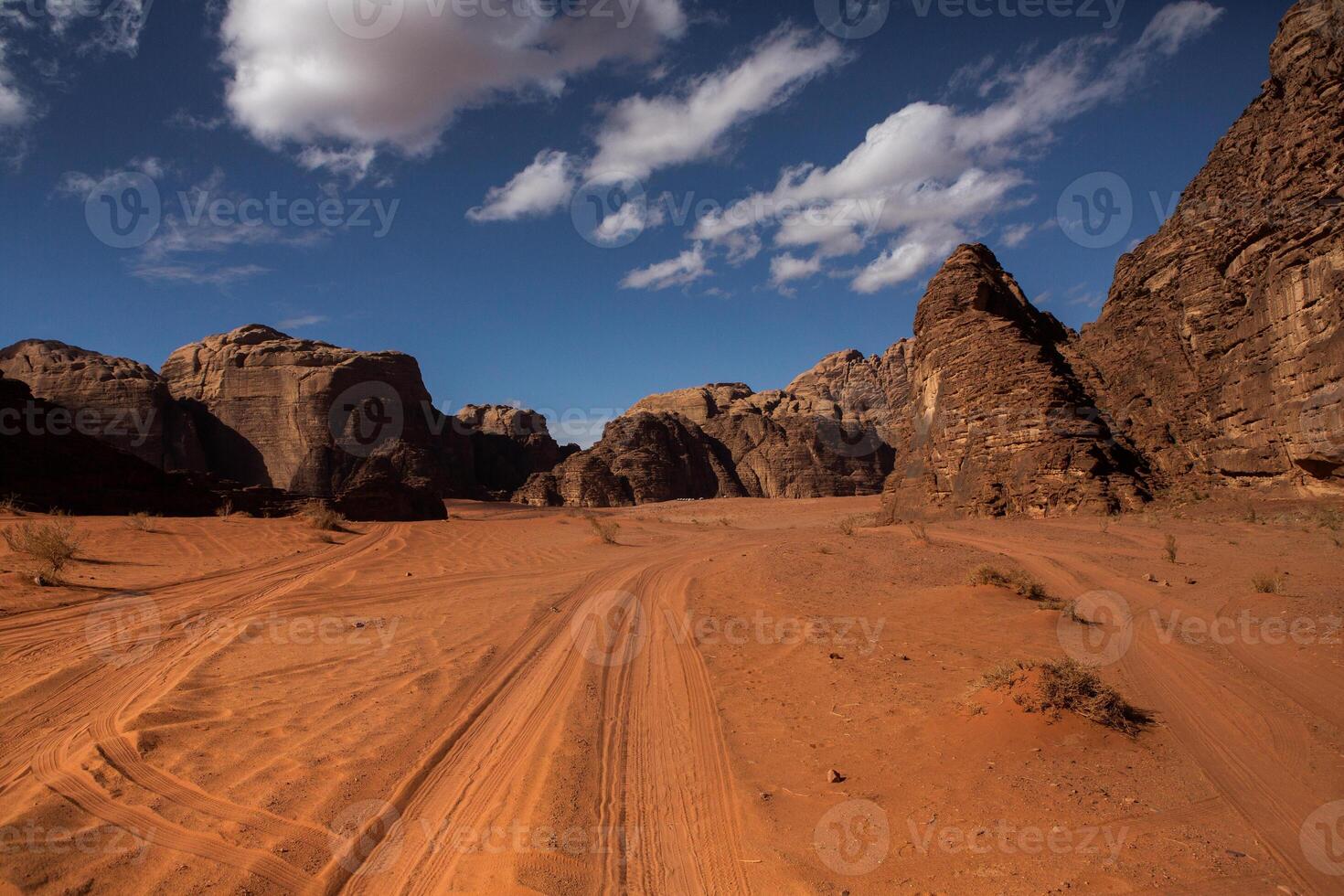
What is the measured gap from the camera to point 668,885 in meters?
3.07

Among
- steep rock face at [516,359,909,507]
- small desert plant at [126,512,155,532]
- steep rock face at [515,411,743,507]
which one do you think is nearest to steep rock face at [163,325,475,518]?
steep rock face at [515,411,743,507]

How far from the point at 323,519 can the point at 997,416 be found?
2227 cm

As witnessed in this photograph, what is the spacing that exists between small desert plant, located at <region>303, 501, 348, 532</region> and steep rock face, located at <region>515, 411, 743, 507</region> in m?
33.0

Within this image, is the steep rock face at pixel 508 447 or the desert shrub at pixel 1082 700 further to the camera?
the steep rock face at pixel 508 447

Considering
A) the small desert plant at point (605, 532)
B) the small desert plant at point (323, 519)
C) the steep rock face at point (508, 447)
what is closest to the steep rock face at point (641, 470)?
the steep rock face at point (508, 447)

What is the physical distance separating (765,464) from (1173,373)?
49184 millimetres

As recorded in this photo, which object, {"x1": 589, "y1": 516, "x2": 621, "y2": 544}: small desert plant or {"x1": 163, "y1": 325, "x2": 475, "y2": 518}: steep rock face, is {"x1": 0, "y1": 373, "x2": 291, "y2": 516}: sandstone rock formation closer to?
{"x1": 589, "y1": 516, "x2": 621, "y2": 544}: small desert plant

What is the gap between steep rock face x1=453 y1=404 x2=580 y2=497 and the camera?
69.3 meters

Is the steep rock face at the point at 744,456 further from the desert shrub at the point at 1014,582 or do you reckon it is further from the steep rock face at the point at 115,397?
the desert shrub at the point at 1014,582

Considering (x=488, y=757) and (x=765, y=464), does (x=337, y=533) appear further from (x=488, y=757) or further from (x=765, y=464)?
(x=765, y=464)

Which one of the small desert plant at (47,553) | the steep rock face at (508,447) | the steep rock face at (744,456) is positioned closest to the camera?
the small desert plant at (47,553)

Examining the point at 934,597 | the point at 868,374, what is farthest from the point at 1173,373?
the point at 868,374

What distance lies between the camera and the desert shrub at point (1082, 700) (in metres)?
4.34

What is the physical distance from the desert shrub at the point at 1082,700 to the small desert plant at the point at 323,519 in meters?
16.8
